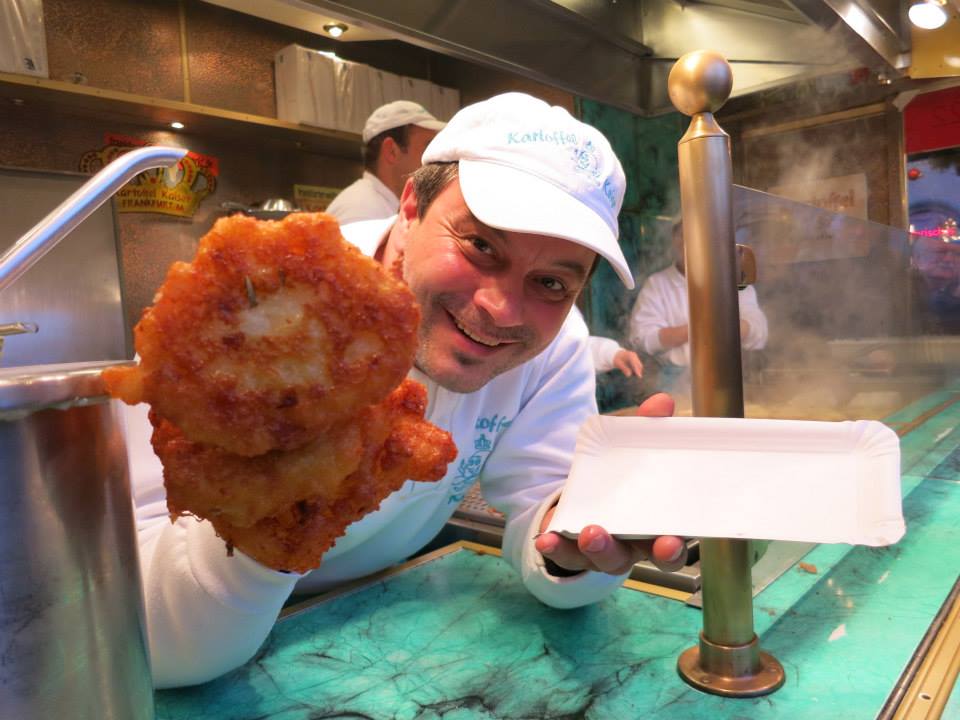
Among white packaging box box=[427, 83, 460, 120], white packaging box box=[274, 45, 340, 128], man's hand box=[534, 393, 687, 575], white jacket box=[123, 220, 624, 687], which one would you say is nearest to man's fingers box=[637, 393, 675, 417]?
man's hand box=[534, 393, 687, 575]

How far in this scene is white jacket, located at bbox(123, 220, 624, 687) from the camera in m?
0.82

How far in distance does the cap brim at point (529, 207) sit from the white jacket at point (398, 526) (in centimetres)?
40

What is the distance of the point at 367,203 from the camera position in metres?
3.02

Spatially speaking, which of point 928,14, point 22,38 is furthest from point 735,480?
point 22,38

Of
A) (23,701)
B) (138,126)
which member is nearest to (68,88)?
(138,126)

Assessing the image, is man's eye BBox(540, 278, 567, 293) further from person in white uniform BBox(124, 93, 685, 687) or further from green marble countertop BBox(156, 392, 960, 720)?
green marble countertop BBox(156, 392, 960, 720)

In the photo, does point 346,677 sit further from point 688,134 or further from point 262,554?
point 688,134

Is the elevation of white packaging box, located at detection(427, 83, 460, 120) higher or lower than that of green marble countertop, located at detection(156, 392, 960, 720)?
higher

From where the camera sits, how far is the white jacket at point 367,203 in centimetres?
301

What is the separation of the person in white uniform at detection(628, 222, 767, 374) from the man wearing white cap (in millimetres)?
1209

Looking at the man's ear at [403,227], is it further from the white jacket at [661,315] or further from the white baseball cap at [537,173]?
the white jacket at [661,315]

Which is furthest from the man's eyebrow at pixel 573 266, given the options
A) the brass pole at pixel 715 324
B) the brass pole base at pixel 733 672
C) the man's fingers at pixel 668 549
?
the brass pole base at pixel 733 672

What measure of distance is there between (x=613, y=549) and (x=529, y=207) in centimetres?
49

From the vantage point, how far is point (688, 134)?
0.83 metres
